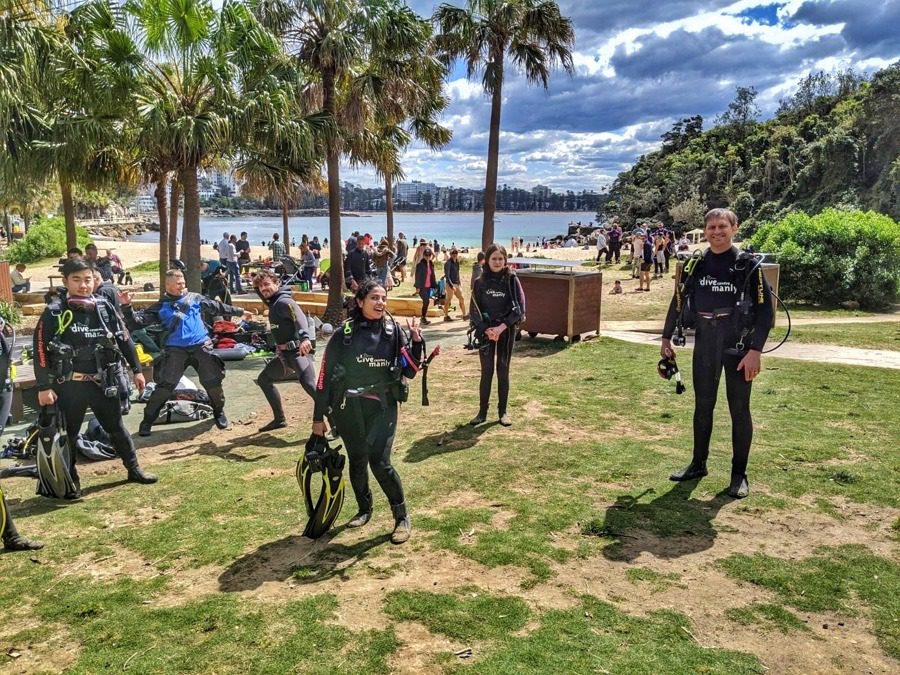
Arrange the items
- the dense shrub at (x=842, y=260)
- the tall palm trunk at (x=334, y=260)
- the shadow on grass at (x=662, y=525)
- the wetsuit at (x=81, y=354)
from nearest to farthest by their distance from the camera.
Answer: the shadow on grass at (x=662, y=525)
the wetsuit at (x=81, y=354)
the tall palm trunk at (x=334, y=260)
the dense shrub at (x=842, y=260)

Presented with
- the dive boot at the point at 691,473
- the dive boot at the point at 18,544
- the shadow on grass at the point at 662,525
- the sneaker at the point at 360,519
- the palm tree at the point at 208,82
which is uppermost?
the palm tree at the point at 208,82

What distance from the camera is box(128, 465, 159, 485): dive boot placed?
5922 millimetres

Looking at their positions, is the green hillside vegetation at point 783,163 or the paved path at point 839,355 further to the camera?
the green hillside vegetation at point 783,163

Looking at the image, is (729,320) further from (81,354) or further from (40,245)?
(40,245)

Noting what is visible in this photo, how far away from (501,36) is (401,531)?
13459 mm

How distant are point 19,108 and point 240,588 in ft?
36.8

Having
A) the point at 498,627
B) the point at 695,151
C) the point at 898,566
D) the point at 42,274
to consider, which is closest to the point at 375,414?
the point at 498,627

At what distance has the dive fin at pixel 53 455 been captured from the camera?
17.3 feet

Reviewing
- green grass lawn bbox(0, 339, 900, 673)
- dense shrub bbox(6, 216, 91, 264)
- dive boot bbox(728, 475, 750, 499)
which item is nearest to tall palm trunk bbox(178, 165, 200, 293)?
green grass lawn bbox(0, 339, 900, 673)

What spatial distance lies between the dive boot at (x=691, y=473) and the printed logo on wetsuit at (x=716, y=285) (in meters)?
1.38

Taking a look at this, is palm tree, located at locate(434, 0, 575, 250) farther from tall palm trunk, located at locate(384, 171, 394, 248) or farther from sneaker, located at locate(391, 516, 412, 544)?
sneaker, located at locate(391, 516, 412, 544)

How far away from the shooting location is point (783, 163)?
2596 inches

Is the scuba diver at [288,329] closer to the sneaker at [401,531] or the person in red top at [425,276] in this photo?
the sneaker at [401,531]

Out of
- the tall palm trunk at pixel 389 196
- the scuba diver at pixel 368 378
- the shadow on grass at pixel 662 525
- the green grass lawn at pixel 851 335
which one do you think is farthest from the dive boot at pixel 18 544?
the tall palm trunk at pixel 389 196
